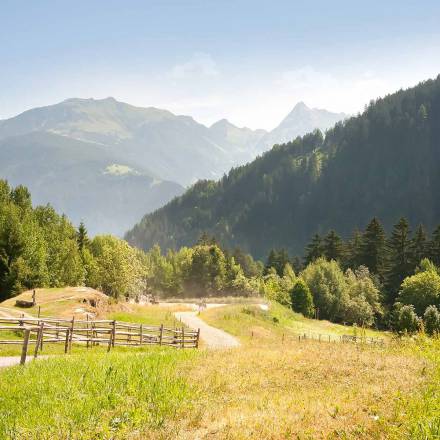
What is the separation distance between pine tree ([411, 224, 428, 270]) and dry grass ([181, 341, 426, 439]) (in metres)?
93.1

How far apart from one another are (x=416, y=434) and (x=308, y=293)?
261 feet

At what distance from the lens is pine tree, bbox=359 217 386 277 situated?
4321 inches

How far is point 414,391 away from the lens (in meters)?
10.5

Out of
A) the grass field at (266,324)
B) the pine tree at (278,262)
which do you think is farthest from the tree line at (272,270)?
the grass field at (266,324)

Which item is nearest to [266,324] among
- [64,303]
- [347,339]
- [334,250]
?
[64,303]

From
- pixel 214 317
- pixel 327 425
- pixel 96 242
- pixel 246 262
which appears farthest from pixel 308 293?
pixel 327 425

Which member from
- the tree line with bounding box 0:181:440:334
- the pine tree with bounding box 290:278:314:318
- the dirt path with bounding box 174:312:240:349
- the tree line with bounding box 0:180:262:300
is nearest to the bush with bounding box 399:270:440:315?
the tree line with bounding box 0:181:440:334

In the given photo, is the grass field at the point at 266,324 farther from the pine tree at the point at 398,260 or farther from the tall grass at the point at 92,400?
the pine tree at the point at 398,260

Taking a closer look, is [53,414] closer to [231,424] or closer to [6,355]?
[231,424]

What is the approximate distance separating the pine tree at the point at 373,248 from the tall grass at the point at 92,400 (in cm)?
10222

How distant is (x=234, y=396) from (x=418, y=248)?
102m

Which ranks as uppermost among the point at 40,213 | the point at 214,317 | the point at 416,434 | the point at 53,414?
the point at 40,213

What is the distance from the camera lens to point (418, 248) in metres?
104

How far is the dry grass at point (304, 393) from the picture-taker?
918 cm
